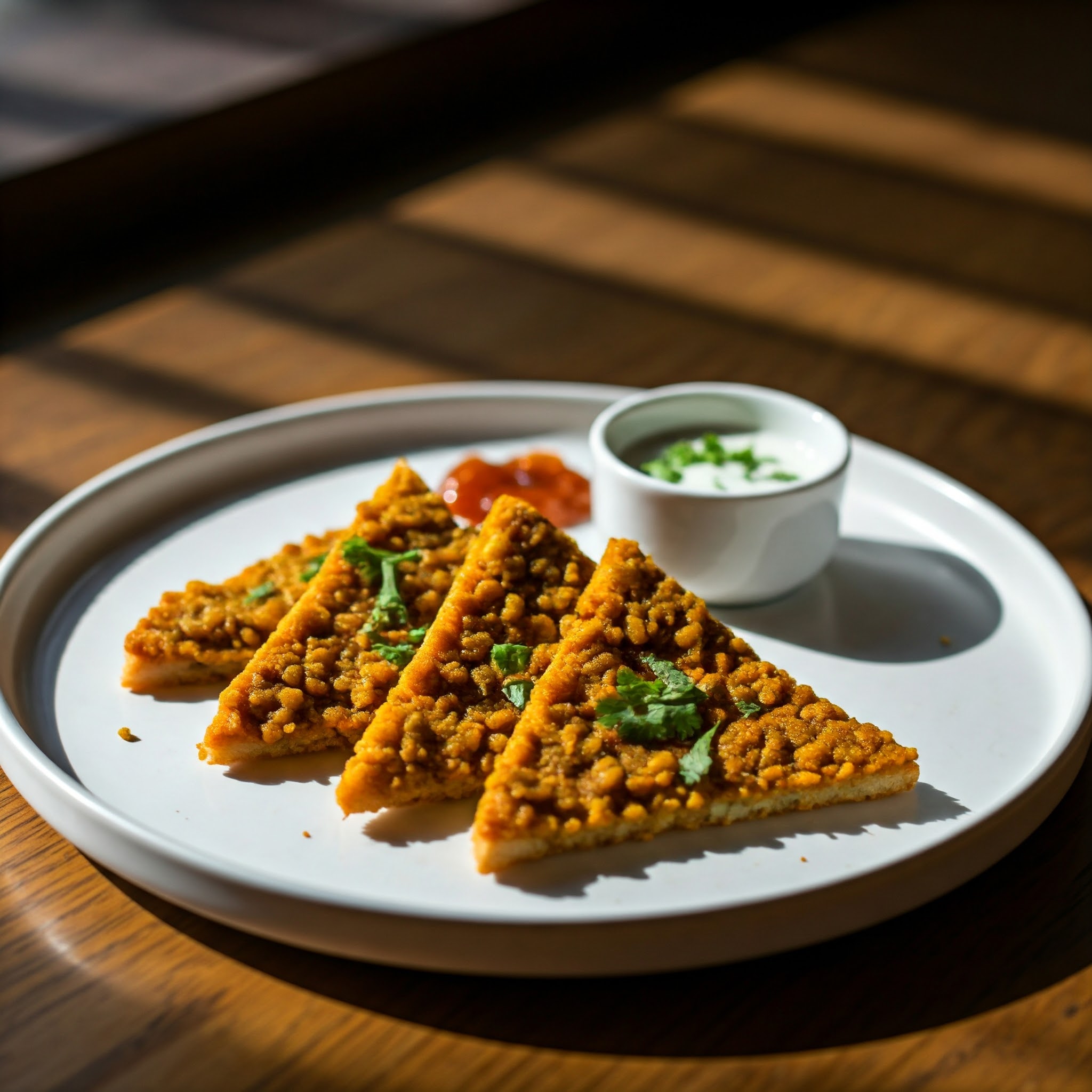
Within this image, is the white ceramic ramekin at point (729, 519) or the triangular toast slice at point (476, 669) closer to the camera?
the triangular toast slice at point (476, 669)

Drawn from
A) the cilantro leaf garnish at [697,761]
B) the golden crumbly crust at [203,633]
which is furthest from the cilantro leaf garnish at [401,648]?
the cilantro leaf garnish at [697,761]

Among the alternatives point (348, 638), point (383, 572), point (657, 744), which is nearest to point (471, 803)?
point (657, 744)

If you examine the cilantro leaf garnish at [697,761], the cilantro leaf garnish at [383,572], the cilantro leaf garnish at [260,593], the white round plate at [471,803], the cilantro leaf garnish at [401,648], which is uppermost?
the cilantro leaf garnish at [383,572]

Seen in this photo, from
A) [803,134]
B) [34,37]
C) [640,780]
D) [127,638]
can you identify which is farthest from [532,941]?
[34,37]

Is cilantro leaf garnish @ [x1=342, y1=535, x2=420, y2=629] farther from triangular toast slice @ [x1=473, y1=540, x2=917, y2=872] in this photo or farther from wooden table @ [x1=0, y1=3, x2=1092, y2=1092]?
wooden table @ [x1=0, y1=3, x2=1092, y2=1092]

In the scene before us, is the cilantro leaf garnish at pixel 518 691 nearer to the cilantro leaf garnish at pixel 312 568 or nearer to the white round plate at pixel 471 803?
the white round plate at pixel 471 803

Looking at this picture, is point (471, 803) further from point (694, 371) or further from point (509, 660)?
point (694, 371)
